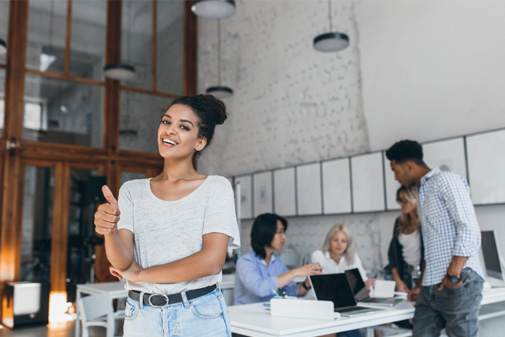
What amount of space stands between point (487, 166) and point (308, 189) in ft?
7.86

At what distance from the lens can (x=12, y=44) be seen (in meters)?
7.30

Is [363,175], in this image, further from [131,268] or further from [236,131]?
[131,268]

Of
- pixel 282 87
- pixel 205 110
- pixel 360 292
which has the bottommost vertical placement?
pixel 360 292

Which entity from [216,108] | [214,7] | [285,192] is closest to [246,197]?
[285,192]

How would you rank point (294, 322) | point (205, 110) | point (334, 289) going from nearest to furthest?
1. point (205, 110)
2. point (294, 322)
3. point (334, 289)

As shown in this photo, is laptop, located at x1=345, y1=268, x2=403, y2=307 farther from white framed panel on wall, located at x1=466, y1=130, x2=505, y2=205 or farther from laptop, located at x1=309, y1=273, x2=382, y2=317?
white framed panel on wall, located at x1=466, y1=130, x2=505, y2=205

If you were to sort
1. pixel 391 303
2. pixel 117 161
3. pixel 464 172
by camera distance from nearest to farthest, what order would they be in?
1. pixel 391 303
2. pixel 464 172
3. pixel 117 161

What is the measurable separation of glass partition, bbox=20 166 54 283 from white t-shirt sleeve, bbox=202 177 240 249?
6.63m

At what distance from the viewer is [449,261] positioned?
105 inches

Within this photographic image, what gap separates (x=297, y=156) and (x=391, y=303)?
383 cm

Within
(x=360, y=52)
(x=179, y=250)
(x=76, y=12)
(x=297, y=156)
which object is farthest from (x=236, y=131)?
(x=179, y=250)

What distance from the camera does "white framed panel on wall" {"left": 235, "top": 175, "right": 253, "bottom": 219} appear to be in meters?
7.32

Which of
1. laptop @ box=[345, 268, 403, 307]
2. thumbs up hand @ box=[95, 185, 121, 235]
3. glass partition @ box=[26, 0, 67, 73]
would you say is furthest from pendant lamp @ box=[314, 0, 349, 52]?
glass partition @ box=[26, 0, 67, 73]

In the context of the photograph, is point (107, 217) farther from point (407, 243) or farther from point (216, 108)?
point (407, 243)
